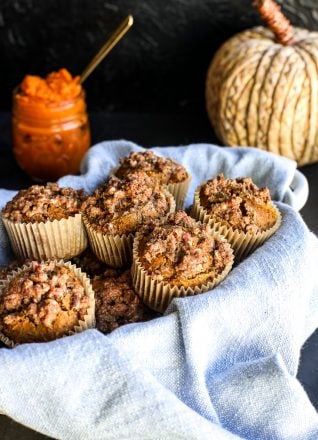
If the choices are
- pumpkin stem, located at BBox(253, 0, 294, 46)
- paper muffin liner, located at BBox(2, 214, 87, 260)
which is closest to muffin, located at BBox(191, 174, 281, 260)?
paper muffin liner, located at BBox(2, 214, 87, 260)

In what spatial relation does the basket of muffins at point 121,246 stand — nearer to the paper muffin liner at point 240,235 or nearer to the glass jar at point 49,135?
the paper muffin liner at point 240,235

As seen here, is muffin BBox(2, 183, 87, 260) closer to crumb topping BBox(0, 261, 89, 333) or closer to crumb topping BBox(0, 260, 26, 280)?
crumb topping BBox(0, 260, 26, 280)

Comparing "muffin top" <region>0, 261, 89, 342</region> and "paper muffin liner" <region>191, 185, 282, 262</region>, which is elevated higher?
"muffin top" <region>0, 261, 89, 342</region>

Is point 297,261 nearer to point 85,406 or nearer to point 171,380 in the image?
point 171,380

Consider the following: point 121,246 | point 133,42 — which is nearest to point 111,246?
point 121,246

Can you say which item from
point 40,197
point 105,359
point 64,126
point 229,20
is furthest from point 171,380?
point 229,20

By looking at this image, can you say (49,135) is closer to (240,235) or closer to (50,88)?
(50,88)

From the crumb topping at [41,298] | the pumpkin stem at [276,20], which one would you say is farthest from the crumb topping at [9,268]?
the pumpkin stem at [276,20]
